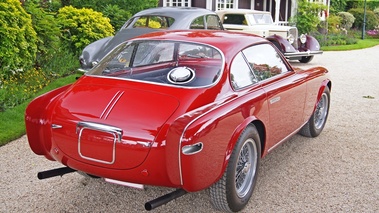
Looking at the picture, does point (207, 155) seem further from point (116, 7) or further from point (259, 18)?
point (259, 18)

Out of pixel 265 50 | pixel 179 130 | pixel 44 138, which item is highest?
pixel 265 50

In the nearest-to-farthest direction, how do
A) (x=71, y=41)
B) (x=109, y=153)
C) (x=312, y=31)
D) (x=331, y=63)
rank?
(x=109, y=153) < (x=71, y=41) < (x=331, y=63) < (x=312, y=31)

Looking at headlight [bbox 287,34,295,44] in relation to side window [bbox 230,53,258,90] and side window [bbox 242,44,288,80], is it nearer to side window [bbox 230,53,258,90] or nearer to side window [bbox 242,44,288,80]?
side window [bbox 242,44,288,80]

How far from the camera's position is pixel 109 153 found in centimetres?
317

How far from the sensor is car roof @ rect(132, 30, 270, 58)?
12.9 feet

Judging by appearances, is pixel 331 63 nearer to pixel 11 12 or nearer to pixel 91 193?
pixel 11 12

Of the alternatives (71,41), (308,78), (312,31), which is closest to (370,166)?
(308,78)

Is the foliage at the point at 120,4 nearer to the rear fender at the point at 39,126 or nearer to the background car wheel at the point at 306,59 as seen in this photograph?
the background car wheel at the point at 306,59

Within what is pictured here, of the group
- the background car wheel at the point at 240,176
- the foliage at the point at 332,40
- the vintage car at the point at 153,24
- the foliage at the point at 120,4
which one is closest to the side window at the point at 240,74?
the background car wheel at the point at 240,176

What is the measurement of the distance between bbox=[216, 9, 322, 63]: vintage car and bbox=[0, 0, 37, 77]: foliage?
7147 millimetres

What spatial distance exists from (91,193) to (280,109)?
1.97 metres

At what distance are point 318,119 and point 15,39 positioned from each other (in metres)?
5.13

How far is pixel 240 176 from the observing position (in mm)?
3703

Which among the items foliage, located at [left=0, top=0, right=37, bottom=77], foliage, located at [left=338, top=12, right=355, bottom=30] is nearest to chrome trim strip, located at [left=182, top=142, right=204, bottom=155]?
foliage, located at [left=0, top=0, right=37, bottom=77]
